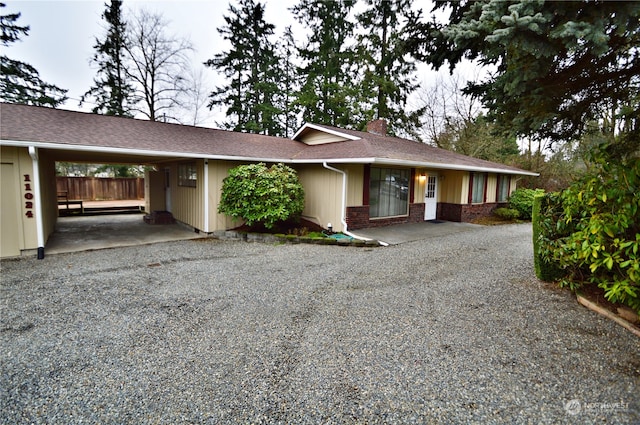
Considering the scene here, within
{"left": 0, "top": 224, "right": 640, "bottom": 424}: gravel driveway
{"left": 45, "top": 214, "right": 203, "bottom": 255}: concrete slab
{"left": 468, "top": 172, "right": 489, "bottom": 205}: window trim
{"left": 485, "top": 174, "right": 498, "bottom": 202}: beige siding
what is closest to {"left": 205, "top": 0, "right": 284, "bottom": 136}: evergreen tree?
{"left": 45, "top": 214, "right": 203, "bottom": 255}: concrete slab

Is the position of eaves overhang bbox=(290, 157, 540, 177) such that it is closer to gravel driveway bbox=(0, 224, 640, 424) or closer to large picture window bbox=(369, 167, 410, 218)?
large picture window bbox=(369, 167, 410, 218)

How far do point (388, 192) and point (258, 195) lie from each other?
4.52 meters

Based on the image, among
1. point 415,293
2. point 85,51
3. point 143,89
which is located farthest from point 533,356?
point 85,51

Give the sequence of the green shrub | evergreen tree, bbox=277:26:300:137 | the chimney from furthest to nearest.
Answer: evergreen tree, bbox=277:26:300:137 < the chimney < the green shrub

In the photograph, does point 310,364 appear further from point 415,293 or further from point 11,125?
point 11,125

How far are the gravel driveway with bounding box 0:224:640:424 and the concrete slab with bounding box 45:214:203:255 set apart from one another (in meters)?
2.21

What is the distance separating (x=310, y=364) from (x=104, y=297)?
3.39 meters

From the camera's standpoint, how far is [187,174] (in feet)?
32.7

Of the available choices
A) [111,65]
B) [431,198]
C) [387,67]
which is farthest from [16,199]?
[387,67]

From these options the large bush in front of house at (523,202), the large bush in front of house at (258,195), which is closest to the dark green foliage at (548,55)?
the large bush in front of house at (258,195)

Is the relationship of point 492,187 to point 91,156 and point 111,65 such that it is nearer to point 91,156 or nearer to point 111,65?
point 91,156

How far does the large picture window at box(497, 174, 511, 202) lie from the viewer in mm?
13655

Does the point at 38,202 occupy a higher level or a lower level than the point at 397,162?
lower

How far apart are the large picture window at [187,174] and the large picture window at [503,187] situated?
12880mm
